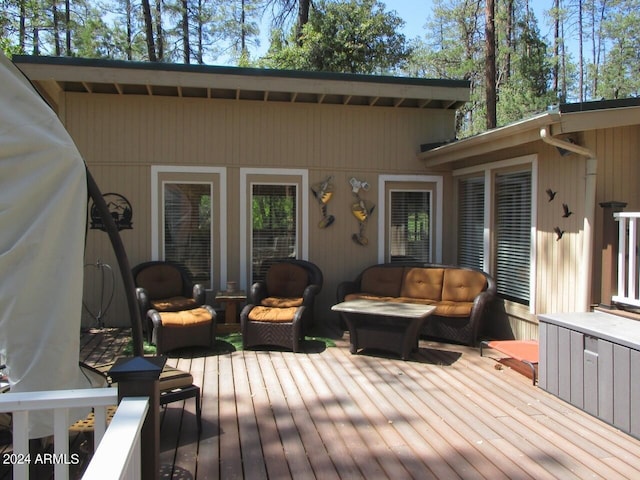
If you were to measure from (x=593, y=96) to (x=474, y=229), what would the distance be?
61.8ft

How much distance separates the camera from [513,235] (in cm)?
576

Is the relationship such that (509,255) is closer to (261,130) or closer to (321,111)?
(321,111)

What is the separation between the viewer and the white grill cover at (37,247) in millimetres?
1728

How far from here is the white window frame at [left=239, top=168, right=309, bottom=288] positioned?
6.73m

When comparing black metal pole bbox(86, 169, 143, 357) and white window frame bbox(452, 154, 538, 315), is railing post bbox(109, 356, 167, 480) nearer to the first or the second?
black metal pole bbox(86, 169, 143, 357)

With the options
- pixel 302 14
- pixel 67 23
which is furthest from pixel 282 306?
pixel 67 23

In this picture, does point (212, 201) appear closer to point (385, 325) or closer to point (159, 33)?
point (385, 325)

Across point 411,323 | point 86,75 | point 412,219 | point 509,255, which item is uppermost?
point 86,75

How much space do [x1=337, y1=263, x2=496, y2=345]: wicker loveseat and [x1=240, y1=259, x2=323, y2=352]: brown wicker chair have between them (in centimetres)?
54

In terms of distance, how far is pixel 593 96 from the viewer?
2141cm

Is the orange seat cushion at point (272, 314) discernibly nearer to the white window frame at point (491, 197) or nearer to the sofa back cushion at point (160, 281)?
the sofa back cushion at point (160, 281)

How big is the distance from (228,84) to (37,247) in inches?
194

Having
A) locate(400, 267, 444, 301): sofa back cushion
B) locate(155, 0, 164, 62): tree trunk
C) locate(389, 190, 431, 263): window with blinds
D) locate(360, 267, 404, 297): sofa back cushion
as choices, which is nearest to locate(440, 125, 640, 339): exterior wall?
locate(400, 267, 444, 301): sofa back cushion

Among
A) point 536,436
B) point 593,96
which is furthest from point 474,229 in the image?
point 593,96
